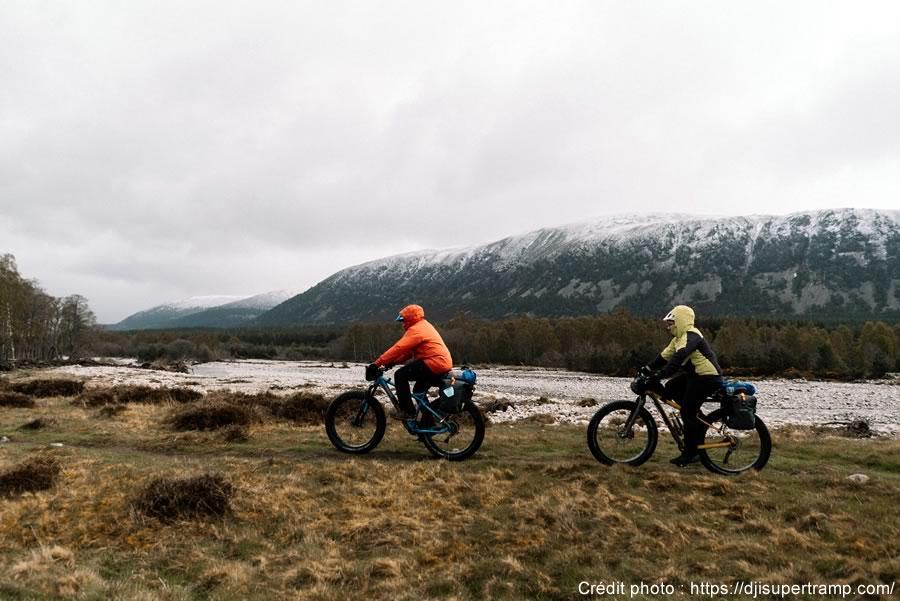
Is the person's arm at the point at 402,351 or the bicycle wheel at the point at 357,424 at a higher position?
the person's arm at the point at 402,351

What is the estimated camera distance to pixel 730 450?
34.2 ft

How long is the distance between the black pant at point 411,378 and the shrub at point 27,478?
21.6 feet

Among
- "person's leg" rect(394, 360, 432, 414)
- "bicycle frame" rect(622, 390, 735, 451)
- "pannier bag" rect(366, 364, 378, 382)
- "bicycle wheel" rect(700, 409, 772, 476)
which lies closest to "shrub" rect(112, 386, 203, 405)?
"pannier bag" rect(366, 364, 378, 382)

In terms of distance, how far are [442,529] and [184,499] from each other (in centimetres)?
414

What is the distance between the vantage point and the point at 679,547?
270 inches

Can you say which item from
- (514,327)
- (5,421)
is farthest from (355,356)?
(5,421)

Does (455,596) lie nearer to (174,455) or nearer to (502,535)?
(502,535)

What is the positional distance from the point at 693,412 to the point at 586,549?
4.69 metres

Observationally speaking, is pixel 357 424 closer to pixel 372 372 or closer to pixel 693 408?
pixel 372 372

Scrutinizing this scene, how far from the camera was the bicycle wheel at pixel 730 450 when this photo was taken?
1030cm

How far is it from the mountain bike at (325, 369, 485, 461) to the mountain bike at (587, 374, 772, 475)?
2600 mm

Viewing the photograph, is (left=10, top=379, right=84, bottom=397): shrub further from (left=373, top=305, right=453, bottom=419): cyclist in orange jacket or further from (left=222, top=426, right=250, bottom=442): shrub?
(left=373, top=305, right=453, bottom=419): cyclist in orange jacket

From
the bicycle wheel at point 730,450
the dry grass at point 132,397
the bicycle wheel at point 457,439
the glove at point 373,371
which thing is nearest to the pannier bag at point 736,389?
the bicycle wheel at point 730,450

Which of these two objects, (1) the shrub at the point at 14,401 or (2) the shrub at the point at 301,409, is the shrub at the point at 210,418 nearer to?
(2) the shrub at the point at 301,409
